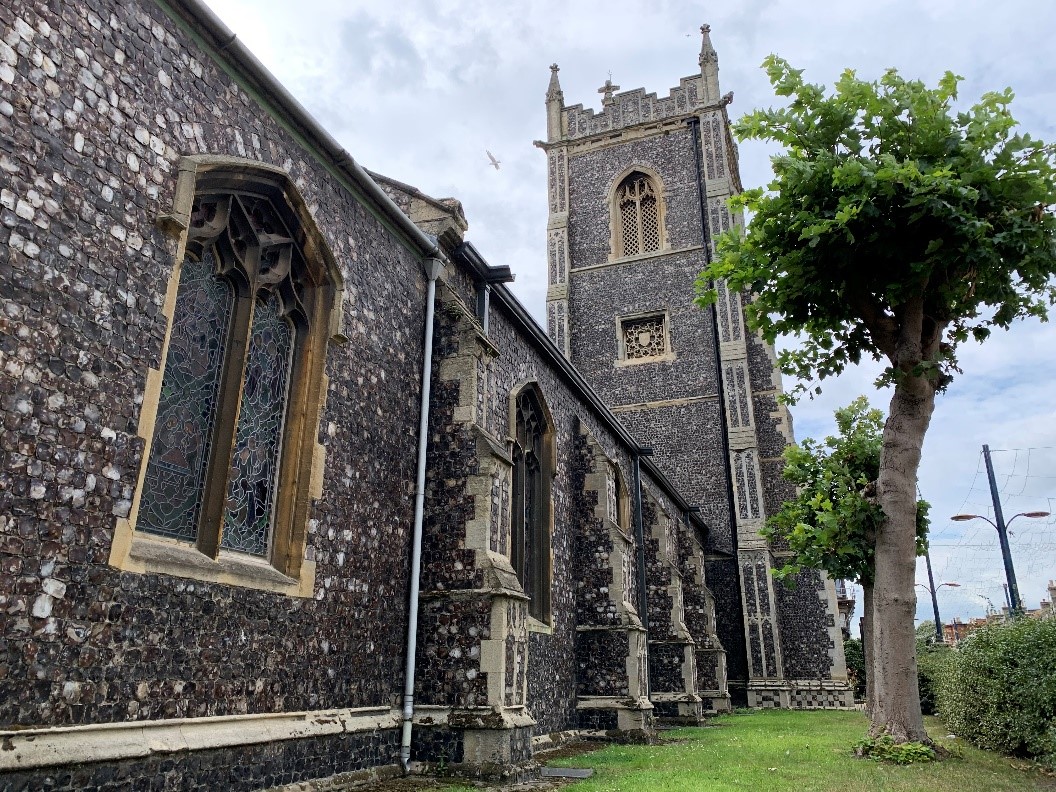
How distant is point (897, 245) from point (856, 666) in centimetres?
2713

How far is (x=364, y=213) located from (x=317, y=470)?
10.1ft

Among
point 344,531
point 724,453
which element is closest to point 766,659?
point 724,453

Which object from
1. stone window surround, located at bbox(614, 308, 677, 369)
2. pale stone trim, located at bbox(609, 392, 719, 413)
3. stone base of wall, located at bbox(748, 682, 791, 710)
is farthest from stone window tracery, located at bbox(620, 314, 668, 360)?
stone base of wall, located at bbox(748, 682, 791, 710)

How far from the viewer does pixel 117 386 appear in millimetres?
5012

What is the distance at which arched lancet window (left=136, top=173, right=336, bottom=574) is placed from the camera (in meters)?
5.86

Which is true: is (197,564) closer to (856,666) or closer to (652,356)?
(652,356)

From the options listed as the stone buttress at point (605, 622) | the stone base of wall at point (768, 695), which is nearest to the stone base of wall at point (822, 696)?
the stone base of wall at point (768, 695)

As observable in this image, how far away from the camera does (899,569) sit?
908cm

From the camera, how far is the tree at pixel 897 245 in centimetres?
816

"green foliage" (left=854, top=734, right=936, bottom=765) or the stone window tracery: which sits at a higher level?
the stone window tracery

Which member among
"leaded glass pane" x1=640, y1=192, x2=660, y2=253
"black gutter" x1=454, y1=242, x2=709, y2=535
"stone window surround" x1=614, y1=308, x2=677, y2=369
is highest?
"leaded glass pane" x1=640, y1=192, x2=660, y2=253

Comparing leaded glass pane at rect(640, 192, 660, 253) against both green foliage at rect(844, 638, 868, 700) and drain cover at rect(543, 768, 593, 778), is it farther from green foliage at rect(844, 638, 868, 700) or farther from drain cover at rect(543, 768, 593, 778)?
drain cover at rect(543, 768, 593, 778)

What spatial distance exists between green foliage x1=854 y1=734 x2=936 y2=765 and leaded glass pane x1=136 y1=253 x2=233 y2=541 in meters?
7.69

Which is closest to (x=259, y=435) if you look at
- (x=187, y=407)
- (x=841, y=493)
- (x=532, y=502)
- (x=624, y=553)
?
(x=187, y=407)
